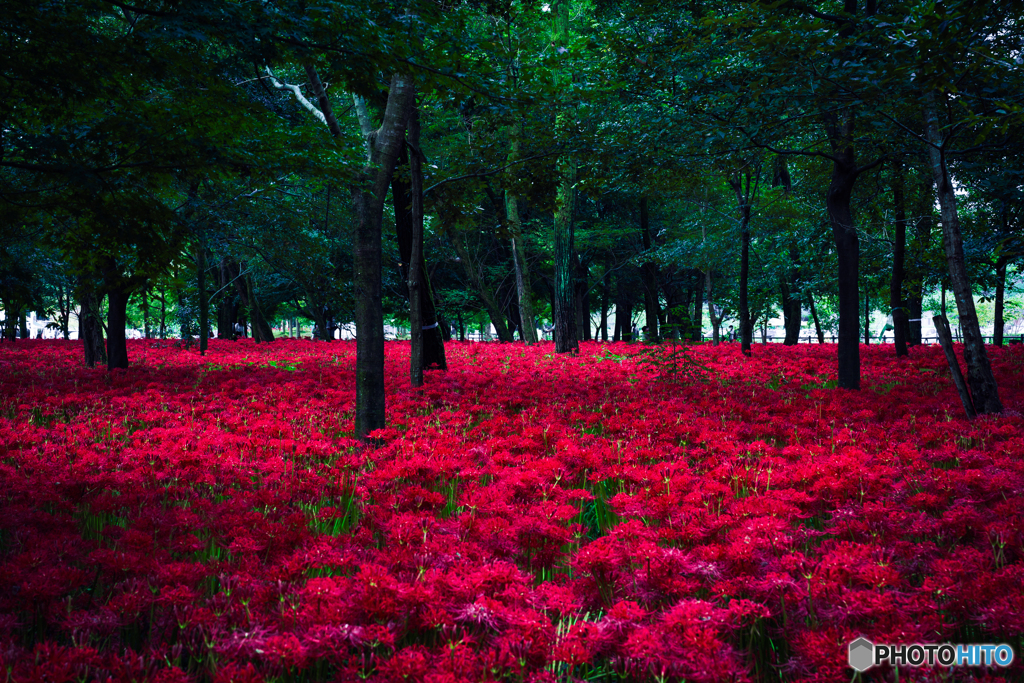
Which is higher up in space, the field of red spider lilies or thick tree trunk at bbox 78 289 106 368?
thick tree trunk at bbox 78 289 106 368

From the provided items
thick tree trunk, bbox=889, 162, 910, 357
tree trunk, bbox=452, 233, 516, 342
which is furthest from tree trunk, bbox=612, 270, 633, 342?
thick tree trunk, bbox=889, 162, 910, 357

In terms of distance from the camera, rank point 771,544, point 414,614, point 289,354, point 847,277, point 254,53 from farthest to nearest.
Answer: point 289,354, point 847,277, point 254,53, point 771,544, point 414,614

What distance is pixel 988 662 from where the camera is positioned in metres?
2.04

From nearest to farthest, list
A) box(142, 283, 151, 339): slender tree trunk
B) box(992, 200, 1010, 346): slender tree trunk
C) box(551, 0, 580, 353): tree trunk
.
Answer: box(992, 200, 1010, 346): slender tree trunk < box(142, 283, 151, 339): slender tree trunk < box(551, 0, 580, 353): tree trunk

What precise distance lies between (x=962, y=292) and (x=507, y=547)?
5.67 meters

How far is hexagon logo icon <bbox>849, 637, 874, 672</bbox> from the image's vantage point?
74.8 inches

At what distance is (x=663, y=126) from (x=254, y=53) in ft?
17.7

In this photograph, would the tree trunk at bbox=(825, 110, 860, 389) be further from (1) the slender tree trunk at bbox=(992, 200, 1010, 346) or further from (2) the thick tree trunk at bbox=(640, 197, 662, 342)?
(2) the thick tree trunk at bbox=(640, 197, 662, 342)

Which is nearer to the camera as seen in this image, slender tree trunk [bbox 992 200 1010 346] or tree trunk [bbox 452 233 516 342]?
slender tree trunk [bbox 992 200 1010 346]

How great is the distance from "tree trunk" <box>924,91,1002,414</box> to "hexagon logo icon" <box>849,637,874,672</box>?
4976 millimetres

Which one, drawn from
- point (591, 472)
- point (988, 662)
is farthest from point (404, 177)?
point (988, 662)

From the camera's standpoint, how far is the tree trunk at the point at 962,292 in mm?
5762

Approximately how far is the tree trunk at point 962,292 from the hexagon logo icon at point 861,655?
16.3 ft

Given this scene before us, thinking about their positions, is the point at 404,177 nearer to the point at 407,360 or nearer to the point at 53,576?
the point at 407,360
